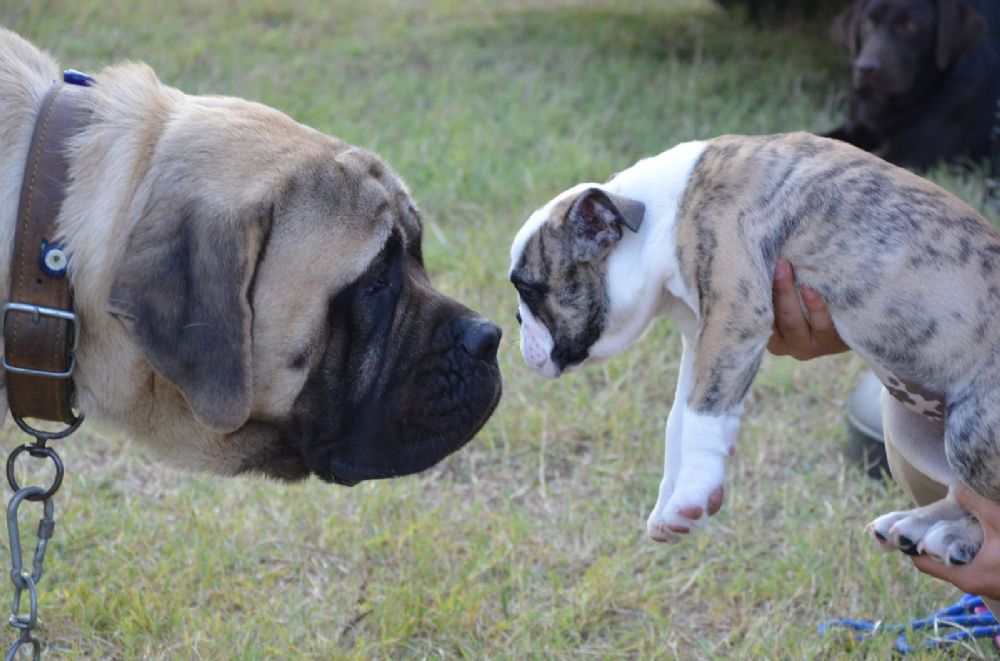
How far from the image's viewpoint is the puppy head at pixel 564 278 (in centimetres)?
321

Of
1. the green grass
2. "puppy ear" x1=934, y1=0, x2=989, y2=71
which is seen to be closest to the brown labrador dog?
"puppy ear" x1=934, y1=0, x2=989, y2=71

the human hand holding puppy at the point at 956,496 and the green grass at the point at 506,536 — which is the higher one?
the human hand holding puppy at the point at 956,496

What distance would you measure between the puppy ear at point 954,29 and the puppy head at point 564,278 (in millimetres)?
4149

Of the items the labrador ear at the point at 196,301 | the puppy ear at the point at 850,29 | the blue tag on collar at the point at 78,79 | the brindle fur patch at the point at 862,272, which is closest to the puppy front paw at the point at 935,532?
the brindle fur patch at the point at 862,272

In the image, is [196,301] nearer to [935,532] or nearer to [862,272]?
[862,272]

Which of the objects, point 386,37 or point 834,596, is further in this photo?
point 386,37

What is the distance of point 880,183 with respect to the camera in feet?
9.71

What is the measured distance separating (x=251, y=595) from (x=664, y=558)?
1.29m

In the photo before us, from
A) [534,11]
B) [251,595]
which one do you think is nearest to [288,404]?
[251,595]

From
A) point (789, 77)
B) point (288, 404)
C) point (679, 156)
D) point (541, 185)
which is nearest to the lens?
point (288, 404)

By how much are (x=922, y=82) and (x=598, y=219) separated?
14.4ft

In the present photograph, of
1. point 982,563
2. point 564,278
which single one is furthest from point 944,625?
point 564,278

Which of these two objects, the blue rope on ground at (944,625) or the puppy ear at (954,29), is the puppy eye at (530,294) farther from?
the puppy ear at (954,29)

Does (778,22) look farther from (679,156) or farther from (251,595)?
(251,595)
